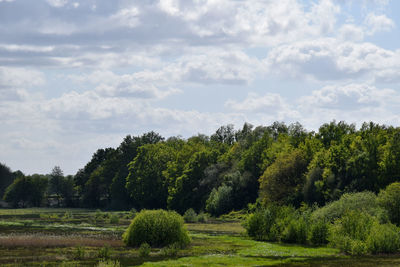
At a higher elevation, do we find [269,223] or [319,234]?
[269,223]

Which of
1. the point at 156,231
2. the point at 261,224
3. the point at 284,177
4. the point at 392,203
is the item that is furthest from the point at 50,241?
the point at 284,177

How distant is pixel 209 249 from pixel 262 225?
14.4m

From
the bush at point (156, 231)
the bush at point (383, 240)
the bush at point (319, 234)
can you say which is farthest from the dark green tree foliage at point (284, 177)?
the bush at point (383, 240)

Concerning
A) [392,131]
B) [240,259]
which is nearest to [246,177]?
[392,131]

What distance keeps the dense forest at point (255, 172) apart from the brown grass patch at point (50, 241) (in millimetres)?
44710

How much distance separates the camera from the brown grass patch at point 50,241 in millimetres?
58222

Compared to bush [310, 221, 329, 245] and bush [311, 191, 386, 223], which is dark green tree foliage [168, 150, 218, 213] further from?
bush [310, 221, 329, 245]

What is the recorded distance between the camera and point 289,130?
165625mm

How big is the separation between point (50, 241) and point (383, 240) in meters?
34.7

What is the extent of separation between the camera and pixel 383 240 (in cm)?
5594

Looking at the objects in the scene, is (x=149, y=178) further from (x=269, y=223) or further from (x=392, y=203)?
(x=392, y=203)

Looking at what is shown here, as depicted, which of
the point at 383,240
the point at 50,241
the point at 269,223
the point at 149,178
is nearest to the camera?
the point at 383,240

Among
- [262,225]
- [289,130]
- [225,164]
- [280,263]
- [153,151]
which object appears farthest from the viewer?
[153,151]

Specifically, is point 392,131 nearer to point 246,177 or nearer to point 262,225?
point 246,177
